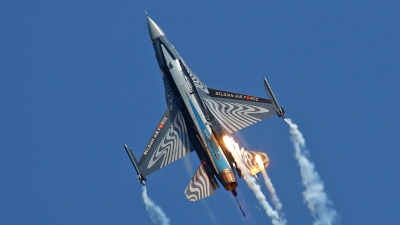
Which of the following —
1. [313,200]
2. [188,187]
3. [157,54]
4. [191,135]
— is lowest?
[313,200]

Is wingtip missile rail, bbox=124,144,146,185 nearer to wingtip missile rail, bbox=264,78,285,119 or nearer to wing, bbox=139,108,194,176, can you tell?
wing, bbox=139,108,194,176

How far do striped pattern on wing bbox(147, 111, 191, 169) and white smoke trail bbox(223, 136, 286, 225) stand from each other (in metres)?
3.04

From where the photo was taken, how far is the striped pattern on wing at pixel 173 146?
4994 cm

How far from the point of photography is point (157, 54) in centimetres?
5256

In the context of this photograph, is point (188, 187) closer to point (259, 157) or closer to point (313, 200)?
point (259, 157)

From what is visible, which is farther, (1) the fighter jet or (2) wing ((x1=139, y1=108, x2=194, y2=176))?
(2) wing ((x1=139, y1=108, x2=194, y2=176))

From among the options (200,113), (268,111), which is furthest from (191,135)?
(268,111)

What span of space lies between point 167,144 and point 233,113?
169 inches

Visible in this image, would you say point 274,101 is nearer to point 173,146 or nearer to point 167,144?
point 173,146

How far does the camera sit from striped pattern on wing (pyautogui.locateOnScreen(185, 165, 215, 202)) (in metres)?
46.5

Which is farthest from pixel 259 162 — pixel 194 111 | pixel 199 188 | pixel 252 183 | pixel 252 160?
pixel 194 111

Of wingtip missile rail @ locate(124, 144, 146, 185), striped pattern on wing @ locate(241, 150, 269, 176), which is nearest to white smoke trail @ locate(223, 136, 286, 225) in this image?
striped pattern on wing @ locate(241, 150, 269, 176)

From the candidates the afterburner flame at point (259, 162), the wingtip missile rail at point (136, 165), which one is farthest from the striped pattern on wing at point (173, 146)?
the afterburner flame at point (259, 162)

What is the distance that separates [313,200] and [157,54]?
12.8 meters
